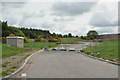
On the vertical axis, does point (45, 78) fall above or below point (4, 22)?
below

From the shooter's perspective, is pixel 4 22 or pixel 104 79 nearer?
pixel 104 79

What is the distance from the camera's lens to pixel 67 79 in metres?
6.90

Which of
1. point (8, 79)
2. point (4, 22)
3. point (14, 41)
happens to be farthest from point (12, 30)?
point (8, 79)

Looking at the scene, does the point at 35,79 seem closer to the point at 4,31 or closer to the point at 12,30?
the point at 4,31

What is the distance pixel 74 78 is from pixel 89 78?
776mm

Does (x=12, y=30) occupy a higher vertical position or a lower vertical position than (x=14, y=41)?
higher

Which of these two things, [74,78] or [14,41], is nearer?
[74,78]

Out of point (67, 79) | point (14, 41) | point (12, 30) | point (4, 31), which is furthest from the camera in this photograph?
point (12, 30)

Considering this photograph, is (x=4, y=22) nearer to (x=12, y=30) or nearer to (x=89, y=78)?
(x=12, y=30)

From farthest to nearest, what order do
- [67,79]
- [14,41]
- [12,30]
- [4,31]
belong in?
[12,30] → [4,31] → [14,41] → [67,79]

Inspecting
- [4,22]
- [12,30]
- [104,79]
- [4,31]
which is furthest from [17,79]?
[12,30]

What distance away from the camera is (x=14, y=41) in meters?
28.4

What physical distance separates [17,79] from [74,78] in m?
2.94

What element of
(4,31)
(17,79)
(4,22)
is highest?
(4,22)
